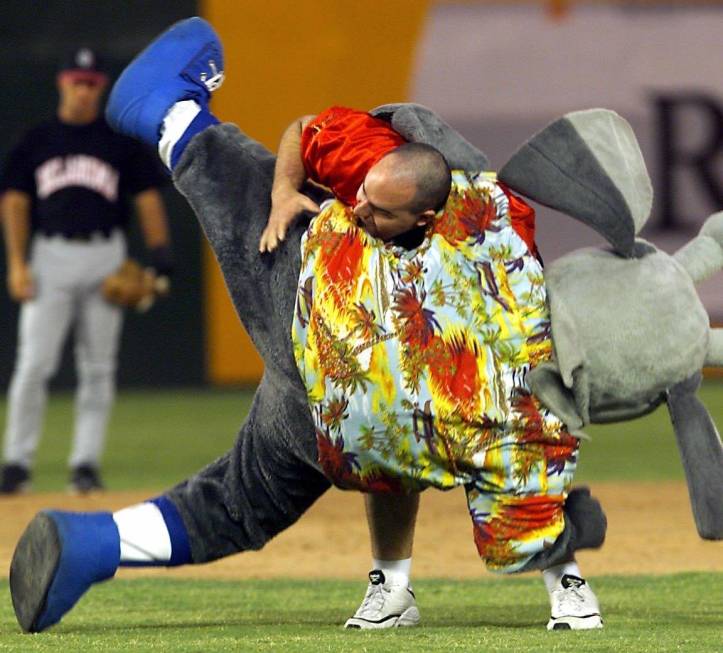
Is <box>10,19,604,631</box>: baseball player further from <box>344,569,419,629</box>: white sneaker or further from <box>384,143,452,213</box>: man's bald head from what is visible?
<box>344,569,419,629</box>: white sneaker

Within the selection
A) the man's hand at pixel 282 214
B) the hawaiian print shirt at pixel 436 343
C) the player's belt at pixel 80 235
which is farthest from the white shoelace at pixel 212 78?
the player's belt at pixel 80 235

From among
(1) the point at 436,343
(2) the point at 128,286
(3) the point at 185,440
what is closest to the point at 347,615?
(1) the point at 436,343

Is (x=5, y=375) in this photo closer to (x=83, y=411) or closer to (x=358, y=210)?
(x=83, y=411)

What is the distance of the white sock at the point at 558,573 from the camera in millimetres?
4547

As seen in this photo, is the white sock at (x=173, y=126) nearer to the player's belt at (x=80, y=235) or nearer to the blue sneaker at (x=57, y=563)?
the blue sneaker at (x=57, y=563)

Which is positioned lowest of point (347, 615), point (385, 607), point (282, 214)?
point (347, 615)

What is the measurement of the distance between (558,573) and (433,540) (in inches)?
109

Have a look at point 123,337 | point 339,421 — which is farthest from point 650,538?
point 123,337

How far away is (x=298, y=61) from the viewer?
1414cm

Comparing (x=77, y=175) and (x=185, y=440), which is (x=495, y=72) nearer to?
(x=185, y=440)

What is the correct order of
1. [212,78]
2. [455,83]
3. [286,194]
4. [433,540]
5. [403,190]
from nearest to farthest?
[403,190]
[286,194]
[212,78]
[433,540]
[455,83]

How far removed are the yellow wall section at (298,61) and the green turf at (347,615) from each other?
A: 823cm

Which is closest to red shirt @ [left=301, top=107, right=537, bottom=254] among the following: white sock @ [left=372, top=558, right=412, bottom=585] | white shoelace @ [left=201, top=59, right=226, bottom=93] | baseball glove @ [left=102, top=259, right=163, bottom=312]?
white shoelace @ [left=201, top=59, right=226, bottom=93]

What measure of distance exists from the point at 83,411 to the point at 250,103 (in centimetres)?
580
